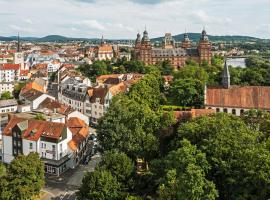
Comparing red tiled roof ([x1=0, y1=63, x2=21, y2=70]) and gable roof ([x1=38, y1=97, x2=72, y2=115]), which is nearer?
gable roof ([x1=38, y1=97, x2=72, y2=115])

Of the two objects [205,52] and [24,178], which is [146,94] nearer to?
[24,178]

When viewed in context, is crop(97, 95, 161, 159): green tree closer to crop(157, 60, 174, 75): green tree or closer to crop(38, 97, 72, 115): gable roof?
crop(38, 97, 72, 115): gable roof

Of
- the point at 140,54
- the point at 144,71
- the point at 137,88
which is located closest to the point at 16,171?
the point at 137,88

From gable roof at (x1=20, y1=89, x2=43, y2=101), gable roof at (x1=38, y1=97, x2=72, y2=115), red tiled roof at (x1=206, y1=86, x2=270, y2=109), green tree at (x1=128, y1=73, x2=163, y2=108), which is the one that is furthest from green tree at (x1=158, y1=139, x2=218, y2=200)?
gable roof at (x1=20, y1=89, x2=43, y2=101)

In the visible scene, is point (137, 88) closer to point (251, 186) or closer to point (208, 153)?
point (208, 153)

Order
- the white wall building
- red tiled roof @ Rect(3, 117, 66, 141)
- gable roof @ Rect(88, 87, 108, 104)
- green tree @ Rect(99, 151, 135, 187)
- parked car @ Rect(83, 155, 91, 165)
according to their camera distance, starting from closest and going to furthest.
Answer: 1. green tree @ Rect(99, 151, 135, 187)
2. the white wall building
3. red tiled roof @ Rect(3, 117, 66, 141)
4. parked car @ Rect(83, 155, 91, 165)
5. gable roof @ Rect(88, 87, 108, 104)
